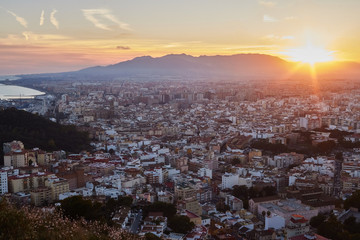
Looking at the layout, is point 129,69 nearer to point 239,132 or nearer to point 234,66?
point 234,66

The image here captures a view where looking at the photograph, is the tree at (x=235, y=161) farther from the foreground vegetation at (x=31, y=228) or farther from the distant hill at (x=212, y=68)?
the distant hill at (x=212, y=68)

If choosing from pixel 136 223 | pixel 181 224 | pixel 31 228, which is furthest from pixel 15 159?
pixel 31 228

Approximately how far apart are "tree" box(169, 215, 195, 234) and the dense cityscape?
2 cm

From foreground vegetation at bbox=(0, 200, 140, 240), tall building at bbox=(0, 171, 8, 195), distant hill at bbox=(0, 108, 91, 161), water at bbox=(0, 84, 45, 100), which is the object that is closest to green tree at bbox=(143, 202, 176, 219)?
foreground vegetation at bbox=(0, 200, 140, 240)

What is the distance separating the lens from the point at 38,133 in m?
15.0

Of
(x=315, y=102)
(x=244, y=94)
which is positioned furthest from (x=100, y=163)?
(x=244, y=94)

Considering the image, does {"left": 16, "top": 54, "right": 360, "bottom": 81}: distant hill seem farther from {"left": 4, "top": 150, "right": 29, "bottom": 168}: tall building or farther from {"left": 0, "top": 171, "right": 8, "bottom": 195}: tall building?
{"left": 0, "top": 171, "right": 8, "bottom": 195}: tall building

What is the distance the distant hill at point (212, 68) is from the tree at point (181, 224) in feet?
222

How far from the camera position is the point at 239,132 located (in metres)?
18.4

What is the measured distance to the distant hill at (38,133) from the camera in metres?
14.0

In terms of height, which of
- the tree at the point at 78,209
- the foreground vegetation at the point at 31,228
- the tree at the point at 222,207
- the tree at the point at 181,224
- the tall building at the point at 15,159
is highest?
the foreground vegetation at the point at 31,228

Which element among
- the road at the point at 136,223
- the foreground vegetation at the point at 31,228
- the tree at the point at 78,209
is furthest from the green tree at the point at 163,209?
the foreground vegetation at the point at 31,228

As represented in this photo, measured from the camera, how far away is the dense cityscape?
774cm

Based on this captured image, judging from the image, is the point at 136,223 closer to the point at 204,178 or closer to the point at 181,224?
the point at 181,224
